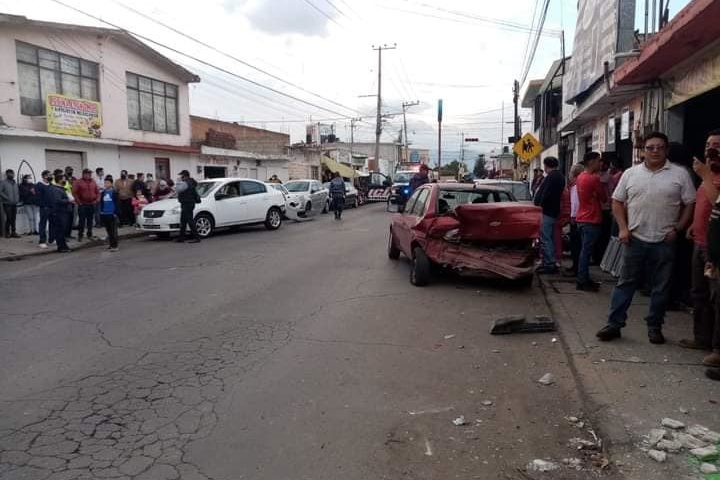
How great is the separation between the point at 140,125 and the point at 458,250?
18.5m

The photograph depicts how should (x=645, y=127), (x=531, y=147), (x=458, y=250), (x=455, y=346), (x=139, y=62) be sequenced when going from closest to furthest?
(x=455, y=346)
(x=458, y=250)
(x=645, y=127)
(x=531, y=147)
(x=139, y=62)

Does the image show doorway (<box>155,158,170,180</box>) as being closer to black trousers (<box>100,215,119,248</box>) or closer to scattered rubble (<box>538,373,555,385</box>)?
black trousers (<box>100,215,119,248</box>)

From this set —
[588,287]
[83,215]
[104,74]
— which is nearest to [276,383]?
[588,287]

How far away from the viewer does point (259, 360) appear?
5102 millimetres

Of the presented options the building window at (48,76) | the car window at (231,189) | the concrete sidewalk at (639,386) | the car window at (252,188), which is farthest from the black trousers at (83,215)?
the concrete sidewalk at (639,386)

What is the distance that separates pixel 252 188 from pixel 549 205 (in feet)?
34.0

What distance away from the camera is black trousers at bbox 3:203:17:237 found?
1431 cm

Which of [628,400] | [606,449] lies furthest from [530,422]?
[628,400]

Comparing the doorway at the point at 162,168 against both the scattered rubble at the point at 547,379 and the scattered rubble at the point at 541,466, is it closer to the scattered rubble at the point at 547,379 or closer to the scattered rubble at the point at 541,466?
the scattered rubble at the point at 547,379

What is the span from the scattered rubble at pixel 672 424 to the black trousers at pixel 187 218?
484 inches

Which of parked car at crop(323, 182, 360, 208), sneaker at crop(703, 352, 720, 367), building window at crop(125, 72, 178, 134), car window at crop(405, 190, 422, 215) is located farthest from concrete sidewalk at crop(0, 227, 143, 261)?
parked car at crop(323, 182, 360, 208)

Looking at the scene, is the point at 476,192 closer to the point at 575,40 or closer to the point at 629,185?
the point at 629,185

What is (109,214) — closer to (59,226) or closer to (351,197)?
(59,226)

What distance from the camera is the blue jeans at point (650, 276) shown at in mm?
5133
